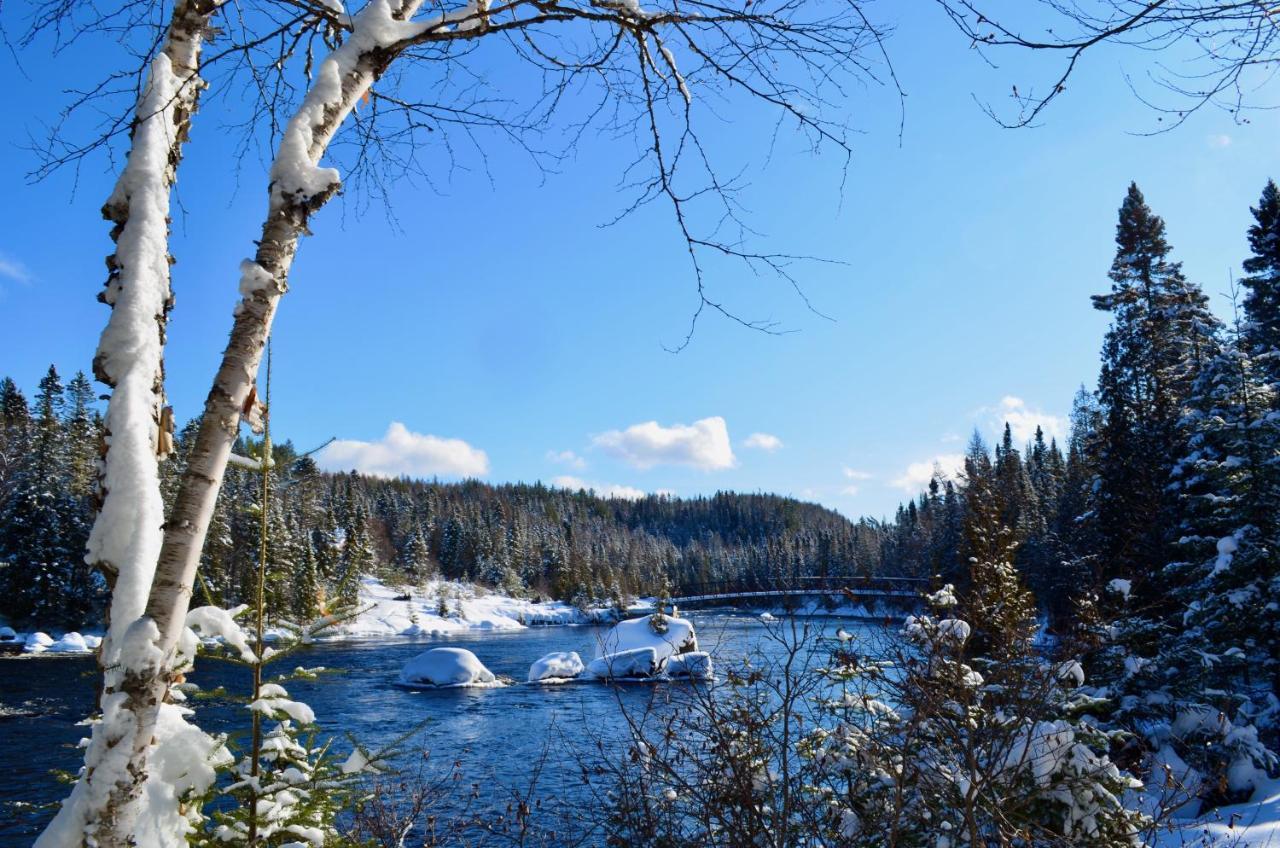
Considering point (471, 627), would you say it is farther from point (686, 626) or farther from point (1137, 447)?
point (1137, 447)

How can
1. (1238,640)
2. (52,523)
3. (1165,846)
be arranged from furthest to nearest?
1. (52,523)
2. (1238,640)
3. (1165,846)

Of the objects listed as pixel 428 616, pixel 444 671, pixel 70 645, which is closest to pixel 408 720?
pixel 444 671

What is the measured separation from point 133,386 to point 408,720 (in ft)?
70.2

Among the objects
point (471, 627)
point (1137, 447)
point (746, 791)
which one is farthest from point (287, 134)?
point (471, 627)

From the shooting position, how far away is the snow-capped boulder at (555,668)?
30328 mm

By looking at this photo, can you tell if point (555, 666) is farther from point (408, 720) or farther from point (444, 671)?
point (408, 720)

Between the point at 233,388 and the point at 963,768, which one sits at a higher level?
the point at 233,388

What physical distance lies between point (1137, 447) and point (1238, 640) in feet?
30.2

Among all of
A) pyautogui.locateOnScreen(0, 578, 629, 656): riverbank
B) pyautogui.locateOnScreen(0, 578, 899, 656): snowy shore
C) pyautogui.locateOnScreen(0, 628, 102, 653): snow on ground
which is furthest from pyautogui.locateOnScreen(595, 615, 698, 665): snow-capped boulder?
pyautogui.locateOnScreen(0, 628, 102, 653): snow on ground

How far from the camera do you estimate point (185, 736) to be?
7.21 feet

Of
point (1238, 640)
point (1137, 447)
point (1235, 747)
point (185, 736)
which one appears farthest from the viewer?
point (1137, 447)

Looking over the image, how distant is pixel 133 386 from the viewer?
2086mm

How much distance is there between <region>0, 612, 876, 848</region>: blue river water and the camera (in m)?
12.8

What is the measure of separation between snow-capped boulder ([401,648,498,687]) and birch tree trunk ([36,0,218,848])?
27685mm
